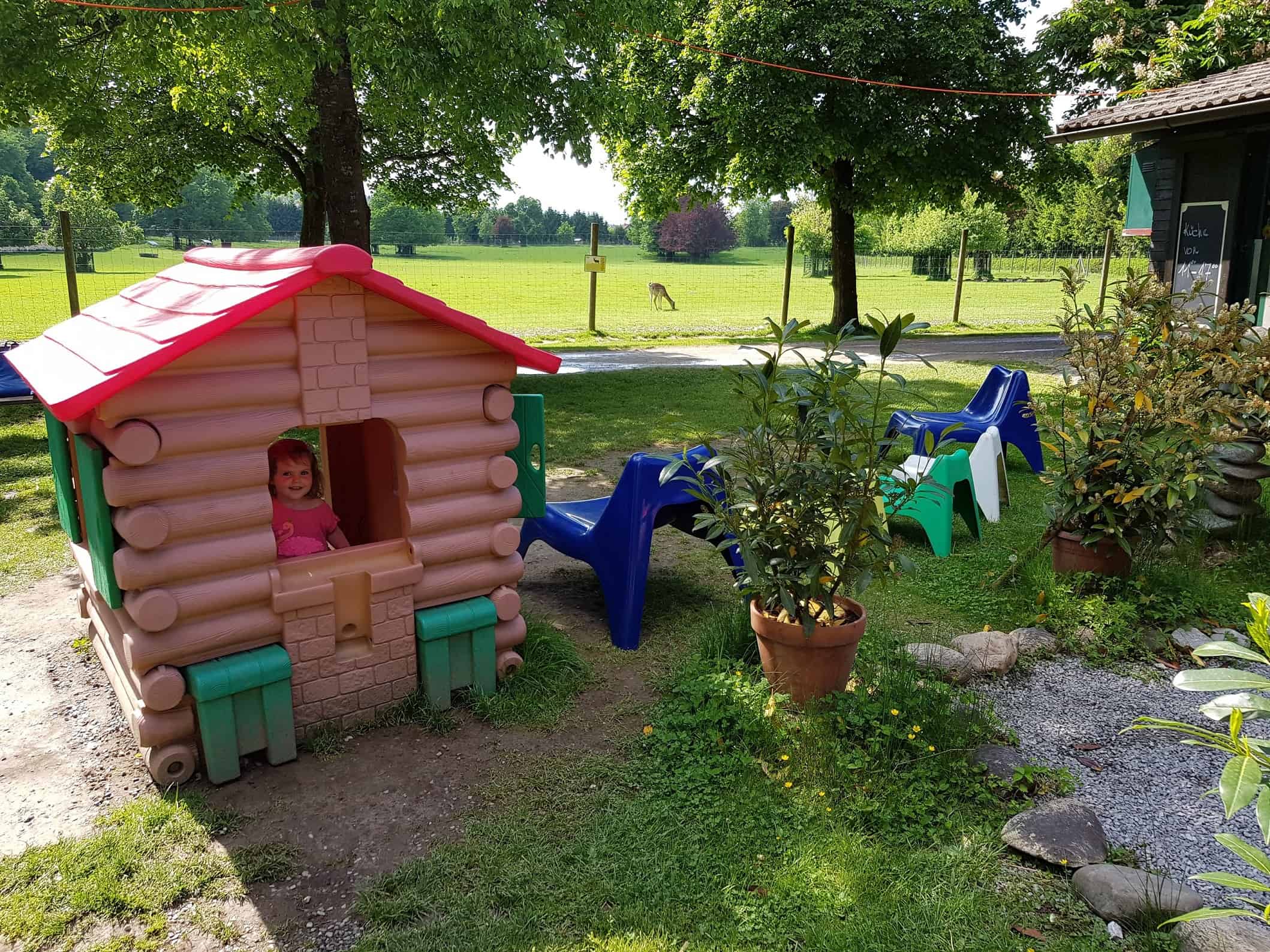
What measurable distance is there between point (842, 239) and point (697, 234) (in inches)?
2268

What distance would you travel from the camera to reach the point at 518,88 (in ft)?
29.7

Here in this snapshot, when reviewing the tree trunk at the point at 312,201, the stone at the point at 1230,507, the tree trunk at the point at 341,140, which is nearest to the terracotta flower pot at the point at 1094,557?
the stone at the point at 1230,507

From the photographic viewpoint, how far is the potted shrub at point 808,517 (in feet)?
12.5

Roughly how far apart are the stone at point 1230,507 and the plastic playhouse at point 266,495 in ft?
16.2

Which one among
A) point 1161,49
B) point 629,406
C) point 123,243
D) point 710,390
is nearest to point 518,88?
point 629,406

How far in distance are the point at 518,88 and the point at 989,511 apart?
599cm

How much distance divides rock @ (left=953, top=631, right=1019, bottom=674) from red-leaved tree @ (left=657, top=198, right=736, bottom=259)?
64.1 meters

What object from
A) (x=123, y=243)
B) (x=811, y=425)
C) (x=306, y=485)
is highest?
(x=123, y=243)

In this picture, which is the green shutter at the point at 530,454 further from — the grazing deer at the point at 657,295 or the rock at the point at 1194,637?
the grazing deer at the point at 657,295

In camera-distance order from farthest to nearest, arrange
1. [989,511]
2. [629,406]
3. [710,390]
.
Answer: [710,390] → [629,406] → [989,511]

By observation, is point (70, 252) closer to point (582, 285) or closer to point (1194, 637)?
point (1194, 637)

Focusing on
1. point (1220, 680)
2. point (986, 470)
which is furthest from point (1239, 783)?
point (986, 470)

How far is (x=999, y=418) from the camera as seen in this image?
25.8 feet

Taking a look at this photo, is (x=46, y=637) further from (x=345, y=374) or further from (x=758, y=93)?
(x=758, y=93)
